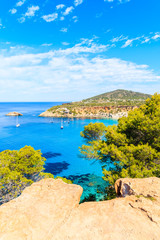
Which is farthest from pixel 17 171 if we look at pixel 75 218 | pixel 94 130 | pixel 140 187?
pixel 94 130

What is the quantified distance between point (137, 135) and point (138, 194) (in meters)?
7.26

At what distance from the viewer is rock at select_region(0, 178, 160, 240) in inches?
146

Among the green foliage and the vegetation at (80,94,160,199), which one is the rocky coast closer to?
the green foliage

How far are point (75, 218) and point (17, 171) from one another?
1044 cm

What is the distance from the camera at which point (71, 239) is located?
11.9 feet

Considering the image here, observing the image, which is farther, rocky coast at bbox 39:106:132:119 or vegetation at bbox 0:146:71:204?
rocky coast at bbox 39:106:132:119

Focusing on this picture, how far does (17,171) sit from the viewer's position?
A: 1270cm

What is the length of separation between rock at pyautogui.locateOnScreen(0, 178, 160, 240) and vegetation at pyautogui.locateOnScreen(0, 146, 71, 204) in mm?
7081

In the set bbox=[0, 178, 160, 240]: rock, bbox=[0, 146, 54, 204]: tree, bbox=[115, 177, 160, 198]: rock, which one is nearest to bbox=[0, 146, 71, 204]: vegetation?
bbox=[0, 146, 54, 204]: tree

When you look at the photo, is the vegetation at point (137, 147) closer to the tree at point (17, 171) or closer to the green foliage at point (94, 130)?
the tree at point (17, 171)

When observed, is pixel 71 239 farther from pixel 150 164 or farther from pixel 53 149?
pixel 53 149

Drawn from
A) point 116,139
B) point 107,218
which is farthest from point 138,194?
point 116,139

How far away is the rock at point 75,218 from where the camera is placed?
12.1ft

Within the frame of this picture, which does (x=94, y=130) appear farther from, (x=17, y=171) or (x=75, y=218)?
(x=75, y=218)
